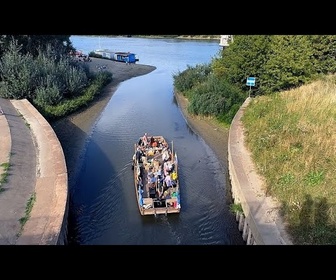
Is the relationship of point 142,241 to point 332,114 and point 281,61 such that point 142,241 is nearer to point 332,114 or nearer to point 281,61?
point 332,114

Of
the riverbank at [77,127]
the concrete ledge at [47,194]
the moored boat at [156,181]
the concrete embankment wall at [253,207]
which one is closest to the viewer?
the concrete ledge at [47,194]

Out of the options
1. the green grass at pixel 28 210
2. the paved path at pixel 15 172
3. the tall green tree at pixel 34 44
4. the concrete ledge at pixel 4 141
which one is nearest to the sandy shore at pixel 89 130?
the paved path at pixel 15 172

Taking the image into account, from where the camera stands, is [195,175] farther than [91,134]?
No

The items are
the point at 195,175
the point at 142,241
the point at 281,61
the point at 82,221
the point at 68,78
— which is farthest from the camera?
the point at 68,78

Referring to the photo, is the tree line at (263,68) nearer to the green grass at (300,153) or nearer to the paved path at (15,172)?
the green grass at (300,153)

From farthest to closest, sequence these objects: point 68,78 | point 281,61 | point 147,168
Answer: point 68,78 < point 281,61 < point 147,168

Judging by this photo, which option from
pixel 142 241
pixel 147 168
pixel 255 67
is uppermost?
pixel 255 67

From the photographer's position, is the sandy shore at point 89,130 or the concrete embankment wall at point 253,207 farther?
the sandy shore at point 89,130

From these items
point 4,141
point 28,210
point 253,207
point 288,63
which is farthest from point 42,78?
point 253,207
